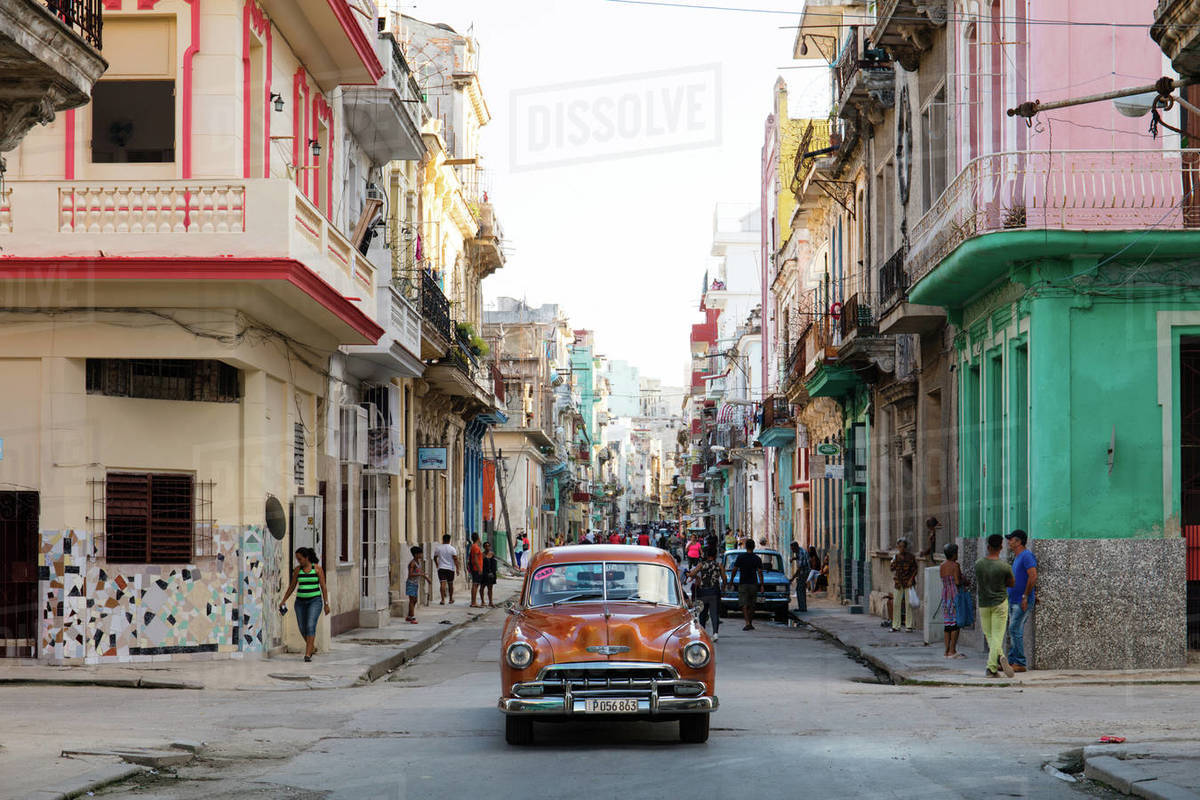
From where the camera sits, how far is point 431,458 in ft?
109

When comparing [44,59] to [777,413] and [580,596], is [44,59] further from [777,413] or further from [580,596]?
[777,413]

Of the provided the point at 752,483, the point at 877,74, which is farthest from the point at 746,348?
the point at 877,74

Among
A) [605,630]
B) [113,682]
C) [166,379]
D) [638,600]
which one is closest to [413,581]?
[166,379]

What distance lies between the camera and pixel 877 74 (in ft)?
94.2

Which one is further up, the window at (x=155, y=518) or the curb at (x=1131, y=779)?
the window at (x=155, y=518)

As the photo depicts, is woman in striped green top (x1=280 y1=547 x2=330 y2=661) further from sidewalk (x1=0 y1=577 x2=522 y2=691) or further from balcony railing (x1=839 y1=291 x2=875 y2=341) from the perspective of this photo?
balcony railing (x1=839 y1=291 x2=875 y2=341)

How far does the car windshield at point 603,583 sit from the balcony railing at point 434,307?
17569 mm

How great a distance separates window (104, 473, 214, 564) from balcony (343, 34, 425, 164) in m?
8.19

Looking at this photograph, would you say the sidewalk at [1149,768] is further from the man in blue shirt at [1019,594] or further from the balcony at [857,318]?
the balcony at [857,318]

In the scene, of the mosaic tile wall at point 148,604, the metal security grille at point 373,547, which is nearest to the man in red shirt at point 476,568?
the metal security grille at point 373,547

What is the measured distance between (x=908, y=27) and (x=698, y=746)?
15.3m

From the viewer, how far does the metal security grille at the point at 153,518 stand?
61.9 ft

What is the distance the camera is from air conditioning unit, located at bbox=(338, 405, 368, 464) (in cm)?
2555

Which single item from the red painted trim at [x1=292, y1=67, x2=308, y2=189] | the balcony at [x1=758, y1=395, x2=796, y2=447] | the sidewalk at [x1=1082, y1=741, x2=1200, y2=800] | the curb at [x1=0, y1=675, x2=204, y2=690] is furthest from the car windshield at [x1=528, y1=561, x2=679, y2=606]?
the balcony at [x1=758, y1=395, x2=796, y2=447]
